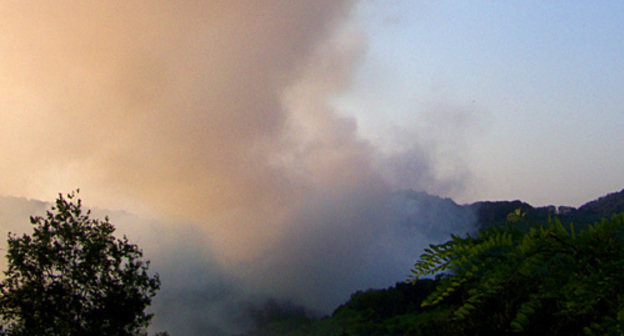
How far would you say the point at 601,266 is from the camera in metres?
3.34

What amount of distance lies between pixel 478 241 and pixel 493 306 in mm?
33896

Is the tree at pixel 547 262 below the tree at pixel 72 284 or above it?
below

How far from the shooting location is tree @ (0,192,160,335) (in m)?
35.5

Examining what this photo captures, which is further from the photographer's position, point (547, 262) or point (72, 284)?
point (72, 284)

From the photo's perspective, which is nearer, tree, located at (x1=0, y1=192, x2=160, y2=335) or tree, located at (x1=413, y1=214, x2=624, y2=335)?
tree, located at (x1=413, y1=214, x2=624, y2=335)

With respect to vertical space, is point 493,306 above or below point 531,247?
above

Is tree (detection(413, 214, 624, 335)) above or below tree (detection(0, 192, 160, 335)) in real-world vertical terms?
below

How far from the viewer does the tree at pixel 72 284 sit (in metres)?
35.5

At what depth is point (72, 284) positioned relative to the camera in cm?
3650

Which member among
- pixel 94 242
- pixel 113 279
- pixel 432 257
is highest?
pixel 94 242

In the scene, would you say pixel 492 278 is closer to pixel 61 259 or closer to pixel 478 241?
pixel 478 241

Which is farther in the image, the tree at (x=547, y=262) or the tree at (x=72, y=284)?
the tree at (x=72, y=284)

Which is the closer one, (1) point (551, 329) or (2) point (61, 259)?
(1) point (551, 329)

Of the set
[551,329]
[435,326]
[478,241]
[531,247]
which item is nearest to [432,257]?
[478,241]
